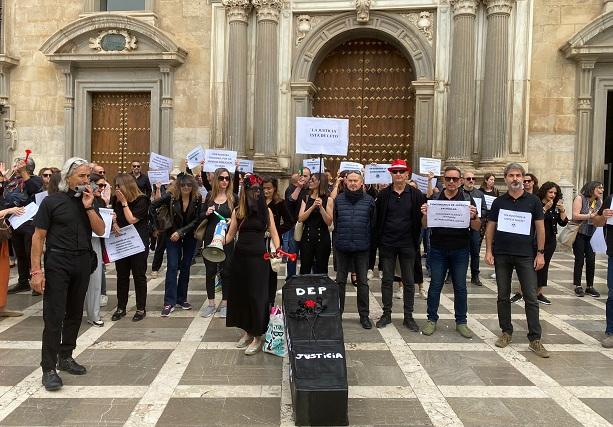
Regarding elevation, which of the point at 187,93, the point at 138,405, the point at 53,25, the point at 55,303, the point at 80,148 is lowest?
the point at 138,405

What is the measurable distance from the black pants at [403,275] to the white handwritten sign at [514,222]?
3.59ft

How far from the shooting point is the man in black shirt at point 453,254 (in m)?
6.01

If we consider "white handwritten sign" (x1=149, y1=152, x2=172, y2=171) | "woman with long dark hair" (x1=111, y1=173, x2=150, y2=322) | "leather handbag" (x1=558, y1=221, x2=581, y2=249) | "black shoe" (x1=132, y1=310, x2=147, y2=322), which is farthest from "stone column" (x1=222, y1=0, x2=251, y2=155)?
"leather handbag" (x1=558, y1=221, x2=581, y2=249)

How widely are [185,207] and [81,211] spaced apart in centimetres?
234

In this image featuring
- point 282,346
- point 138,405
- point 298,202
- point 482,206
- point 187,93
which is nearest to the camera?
point 138,405

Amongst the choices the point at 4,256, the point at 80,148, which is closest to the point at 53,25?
the point at 80,148

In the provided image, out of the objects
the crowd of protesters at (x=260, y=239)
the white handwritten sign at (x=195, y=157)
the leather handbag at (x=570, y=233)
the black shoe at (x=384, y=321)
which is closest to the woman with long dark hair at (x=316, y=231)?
the crowd of protesters at (x=260, y=239)

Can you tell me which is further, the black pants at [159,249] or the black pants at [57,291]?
the black pants at [159,249]

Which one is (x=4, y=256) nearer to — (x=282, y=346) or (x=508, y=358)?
(x=282, y=346)

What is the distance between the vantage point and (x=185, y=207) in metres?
6.73

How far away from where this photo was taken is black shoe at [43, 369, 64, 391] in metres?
4.25

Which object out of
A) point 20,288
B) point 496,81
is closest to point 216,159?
point 20,288

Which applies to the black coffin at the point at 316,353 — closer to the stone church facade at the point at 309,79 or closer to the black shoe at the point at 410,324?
the black shoe at the point at 410,324

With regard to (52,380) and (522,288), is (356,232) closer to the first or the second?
(522,288)
